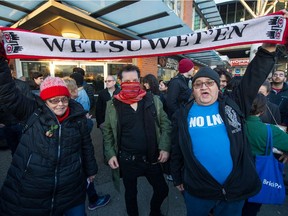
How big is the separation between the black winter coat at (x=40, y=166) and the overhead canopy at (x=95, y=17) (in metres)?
3.52

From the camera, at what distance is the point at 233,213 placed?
1.65 m

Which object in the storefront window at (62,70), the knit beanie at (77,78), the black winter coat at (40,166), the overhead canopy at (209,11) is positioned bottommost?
the black winter coat at (40,166)

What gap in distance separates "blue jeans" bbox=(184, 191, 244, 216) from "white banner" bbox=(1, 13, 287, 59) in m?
1.46

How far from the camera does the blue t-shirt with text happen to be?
5.21ft

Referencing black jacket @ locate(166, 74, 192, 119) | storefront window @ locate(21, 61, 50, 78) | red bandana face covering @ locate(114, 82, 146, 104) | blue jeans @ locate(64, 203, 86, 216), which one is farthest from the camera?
storefront window @ locate(21, 61, 50, 78)

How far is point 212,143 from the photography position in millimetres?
1611

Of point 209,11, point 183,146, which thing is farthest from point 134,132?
point 209,11

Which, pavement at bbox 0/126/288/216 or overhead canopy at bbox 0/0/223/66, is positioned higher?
overhead canopy at bbox 0/0/223/66

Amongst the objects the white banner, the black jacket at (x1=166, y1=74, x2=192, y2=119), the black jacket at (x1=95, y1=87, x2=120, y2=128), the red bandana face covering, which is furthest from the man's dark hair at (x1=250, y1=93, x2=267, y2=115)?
the black jacket at (x1=95, y1=87, x2=120, y2=128)

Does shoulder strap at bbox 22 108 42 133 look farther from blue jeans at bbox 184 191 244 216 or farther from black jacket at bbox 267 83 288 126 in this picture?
black jacket at bbox 267 83 288 126

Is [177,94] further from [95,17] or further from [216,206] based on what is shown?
[95,17]

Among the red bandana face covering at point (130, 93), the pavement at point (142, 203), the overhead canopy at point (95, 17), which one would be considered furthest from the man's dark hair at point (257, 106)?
the overhead canopy at point (95, 17)

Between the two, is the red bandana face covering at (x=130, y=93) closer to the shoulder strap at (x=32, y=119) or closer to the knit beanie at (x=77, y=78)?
the shoulder strap at (x=32, y=119)

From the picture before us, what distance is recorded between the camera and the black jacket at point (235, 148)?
157 centimetres
